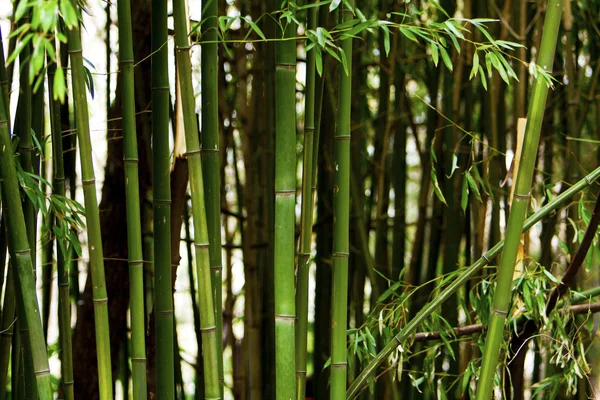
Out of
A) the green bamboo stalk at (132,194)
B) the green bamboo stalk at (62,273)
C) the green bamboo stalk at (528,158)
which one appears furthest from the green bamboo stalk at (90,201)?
the green bamboo stalk at (528,158)

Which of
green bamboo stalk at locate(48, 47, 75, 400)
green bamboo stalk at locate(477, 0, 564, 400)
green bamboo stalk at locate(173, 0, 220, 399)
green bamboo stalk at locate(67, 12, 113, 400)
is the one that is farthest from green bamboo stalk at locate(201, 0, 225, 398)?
green bamboo stalk at locate(477, 0, 564, 400)

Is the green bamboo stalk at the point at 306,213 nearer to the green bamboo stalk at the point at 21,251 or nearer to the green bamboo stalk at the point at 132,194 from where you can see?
the green bamboo stalk at the point at 132,194

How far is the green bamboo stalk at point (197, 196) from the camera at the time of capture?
98 cm

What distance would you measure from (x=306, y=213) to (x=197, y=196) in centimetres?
20

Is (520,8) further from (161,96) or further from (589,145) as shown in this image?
(161,96)

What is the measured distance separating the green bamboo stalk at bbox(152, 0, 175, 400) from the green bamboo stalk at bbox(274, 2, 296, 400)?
0.23 meters

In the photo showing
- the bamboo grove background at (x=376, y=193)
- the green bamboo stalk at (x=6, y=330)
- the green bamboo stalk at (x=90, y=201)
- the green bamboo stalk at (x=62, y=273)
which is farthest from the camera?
the bamboo grove background at (x=376, y=193)

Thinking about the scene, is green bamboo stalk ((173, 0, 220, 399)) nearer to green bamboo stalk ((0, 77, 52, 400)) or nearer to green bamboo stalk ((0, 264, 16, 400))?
green bamboo stalk ((0, 77, 52, 400))

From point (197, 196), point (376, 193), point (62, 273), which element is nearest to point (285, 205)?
point (197, 196)

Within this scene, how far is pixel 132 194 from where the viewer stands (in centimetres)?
107

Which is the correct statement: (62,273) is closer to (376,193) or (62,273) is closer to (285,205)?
(285,205)

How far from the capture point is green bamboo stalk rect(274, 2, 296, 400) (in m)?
0.97

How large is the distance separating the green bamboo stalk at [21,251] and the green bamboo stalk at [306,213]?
0.39 meters

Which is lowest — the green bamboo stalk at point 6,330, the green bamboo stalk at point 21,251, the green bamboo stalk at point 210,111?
the green bamboo stalk at point 6,330
